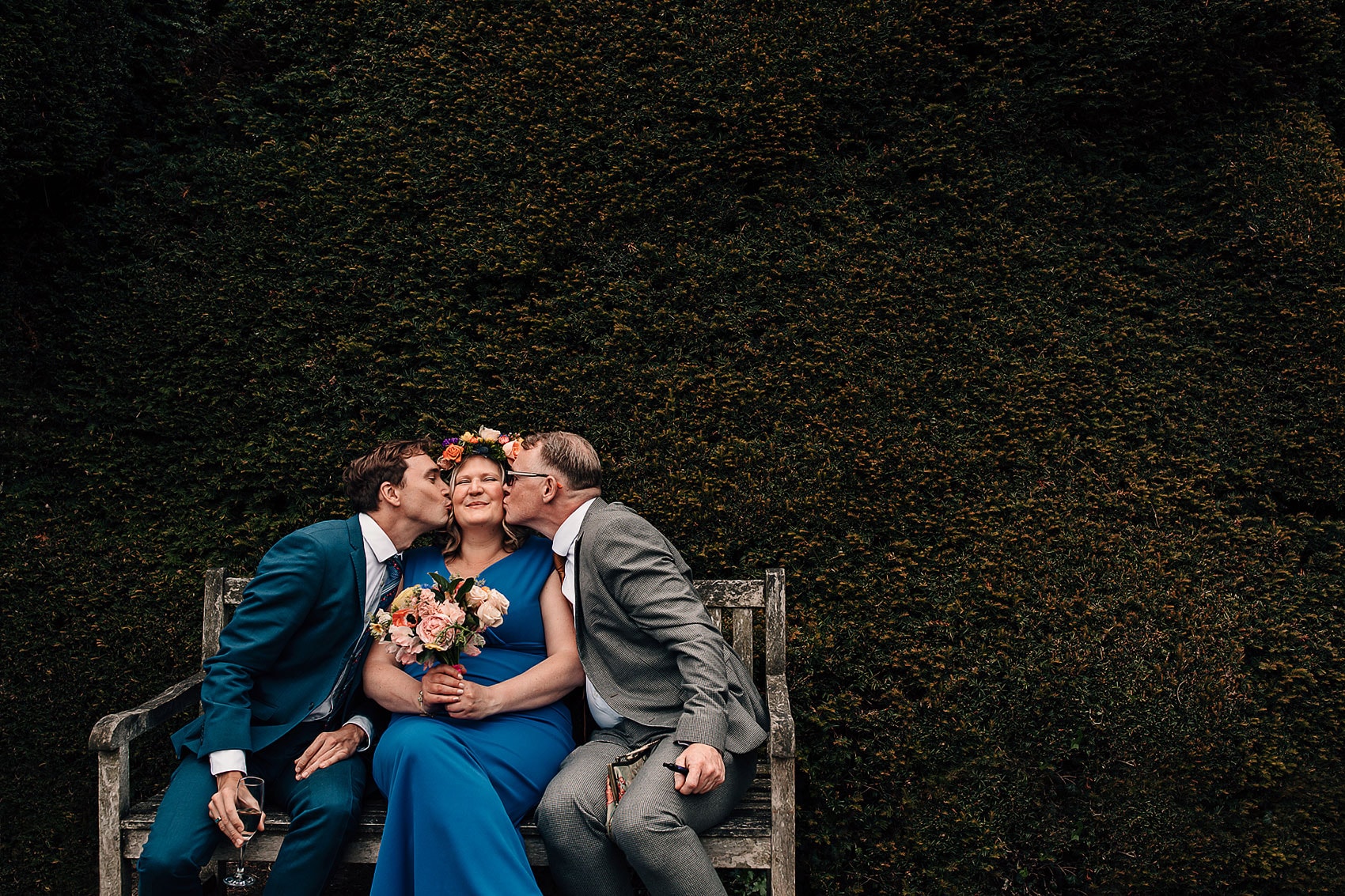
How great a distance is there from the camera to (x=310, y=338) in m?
4.48

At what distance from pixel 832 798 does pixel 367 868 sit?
2.32 m

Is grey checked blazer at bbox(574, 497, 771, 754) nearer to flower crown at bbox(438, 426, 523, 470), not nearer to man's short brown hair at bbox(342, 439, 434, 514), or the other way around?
flower crown at bbox(438, 426, 523, 470)

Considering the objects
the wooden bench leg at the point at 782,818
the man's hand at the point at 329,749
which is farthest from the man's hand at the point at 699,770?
the man's hand at the point at 329,749

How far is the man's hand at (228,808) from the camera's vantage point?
10.3ft

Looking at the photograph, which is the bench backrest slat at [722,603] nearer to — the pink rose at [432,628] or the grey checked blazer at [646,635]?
the grey checked blazer at [646,635]

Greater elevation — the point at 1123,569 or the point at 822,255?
the point at 822,255

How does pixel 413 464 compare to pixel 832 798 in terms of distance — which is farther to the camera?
pixel 832 798

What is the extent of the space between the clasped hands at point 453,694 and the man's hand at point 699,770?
2.59ft

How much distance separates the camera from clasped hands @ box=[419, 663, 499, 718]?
325 centimetres

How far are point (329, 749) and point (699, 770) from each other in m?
1.48

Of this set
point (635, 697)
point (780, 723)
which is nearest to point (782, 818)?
point (780, 723)

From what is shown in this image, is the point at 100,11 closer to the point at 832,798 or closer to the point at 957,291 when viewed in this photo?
the point at 957,291

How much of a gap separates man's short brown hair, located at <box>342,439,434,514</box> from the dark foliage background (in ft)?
2.10

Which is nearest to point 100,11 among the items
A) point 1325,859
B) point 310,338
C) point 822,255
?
point 310,338
